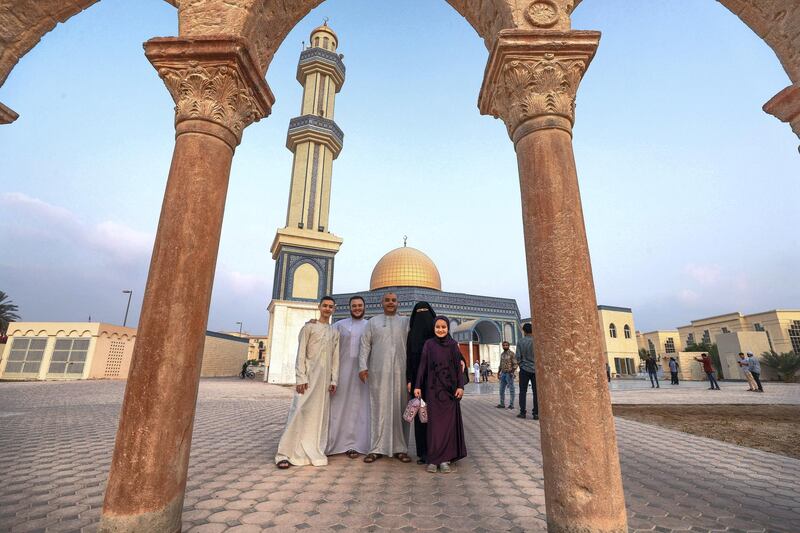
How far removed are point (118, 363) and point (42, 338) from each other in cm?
325

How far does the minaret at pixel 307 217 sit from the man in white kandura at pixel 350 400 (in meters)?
12.9

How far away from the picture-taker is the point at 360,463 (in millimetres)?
3479

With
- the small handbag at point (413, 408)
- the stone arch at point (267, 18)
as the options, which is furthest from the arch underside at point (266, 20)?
the small handbag at point (413, 408)

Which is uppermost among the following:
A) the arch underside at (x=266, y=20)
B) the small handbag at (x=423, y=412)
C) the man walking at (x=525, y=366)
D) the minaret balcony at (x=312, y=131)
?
the minaret balcony at (x=312, y=131)

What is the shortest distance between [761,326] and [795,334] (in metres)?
2.01

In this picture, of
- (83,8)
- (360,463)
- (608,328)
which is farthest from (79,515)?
(608,328)

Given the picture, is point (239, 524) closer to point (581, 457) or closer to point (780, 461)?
point (581, 457)

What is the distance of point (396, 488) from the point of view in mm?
2721

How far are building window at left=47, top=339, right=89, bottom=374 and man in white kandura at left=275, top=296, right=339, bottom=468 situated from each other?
64.6 feet

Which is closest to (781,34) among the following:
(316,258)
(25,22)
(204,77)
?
(204,77)

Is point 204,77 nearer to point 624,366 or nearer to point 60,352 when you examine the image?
point 60,352

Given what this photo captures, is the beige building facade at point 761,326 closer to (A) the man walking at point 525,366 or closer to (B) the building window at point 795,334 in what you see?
(B) the building window at point 795,334

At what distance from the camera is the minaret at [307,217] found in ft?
54.4

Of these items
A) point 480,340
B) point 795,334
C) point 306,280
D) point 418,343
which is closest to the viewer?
point 418,343
